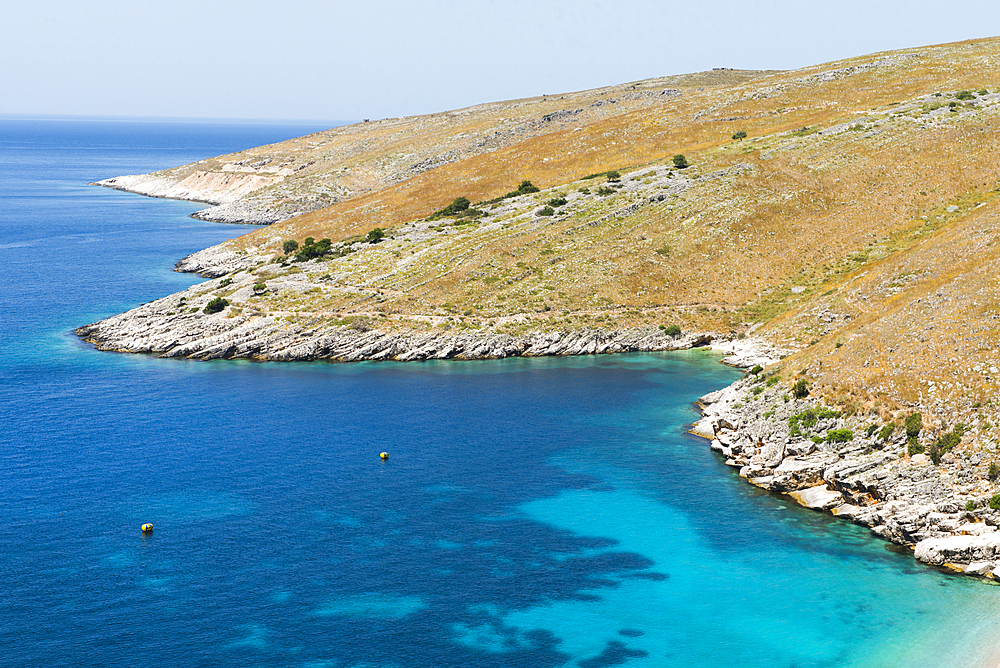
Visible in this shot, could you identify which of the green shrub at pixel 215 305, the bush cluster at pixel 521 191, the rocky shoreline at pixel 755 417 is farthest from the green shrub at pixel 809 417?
the bush cluster at pixel 521 191

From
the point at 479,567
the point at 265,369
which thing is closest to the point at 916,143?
the point at 265,369

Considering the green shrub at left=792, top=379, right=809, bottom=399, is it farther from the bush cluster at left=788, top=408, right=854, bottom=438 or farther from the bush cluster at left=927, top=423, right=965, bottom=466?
the bush cluster at left=927, top=423, right=965, bottom=466

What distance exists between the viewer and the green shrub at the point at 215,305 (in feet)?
376

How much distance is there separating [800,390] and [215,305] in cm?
7640

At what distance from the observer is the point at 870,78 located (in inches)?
6821

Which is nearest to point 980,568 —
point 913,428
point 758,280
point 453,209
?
point 913,428

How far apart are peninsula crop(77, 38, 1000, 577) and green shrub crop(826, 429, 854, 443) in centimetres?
15

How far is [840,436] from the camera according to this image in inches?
Answer: 2569

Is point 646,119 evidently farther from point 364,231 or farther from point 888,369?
point 888,369

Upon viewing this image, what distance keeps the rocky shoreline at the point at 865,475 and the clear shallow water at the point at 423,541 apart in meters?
1.96

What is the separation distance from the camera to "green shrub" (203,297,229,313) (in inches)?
4518

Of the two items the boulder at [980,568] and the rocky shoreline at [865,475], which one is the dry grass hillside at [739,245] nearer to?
the rocky shoreline at [865,475]

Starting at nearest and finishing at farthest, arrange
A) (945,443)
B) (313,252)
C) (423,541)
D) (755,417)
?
(423,541) → (945,443) → (755,417) → (313,252)

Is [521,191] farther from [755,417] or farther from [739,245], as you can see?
[755,417]
